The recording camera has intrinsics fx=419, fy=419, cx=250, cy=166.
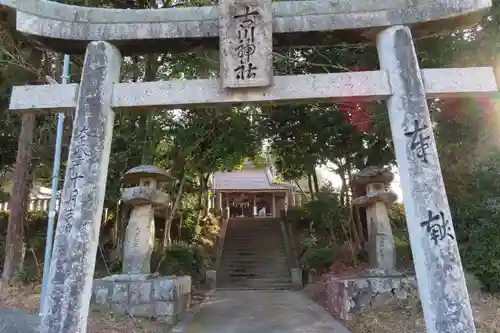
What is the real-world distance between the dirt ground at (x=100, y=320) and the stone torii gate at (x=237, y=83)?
2.69 meters

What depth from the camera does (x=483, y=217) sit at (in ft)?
30.8

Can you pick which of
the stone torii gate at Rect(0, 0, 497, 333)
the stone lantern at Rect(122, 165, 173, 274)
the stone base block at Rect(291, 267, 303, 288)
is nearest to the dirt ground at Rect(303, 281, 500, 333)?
the stone torii gate at Rect(0, 0, 497, 333)

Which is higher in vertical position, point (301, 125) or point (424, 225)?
point (301, 125)

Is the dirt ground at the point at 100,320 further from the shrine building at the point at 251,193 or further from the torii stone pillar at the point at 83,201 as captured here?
the shrine building at the point at 251,193

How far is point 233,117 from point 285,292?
6.09 meters

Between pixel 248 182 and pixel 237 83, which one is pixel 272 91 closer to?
pixel 237 83

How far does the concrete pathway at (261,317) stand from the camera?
7750 millimetres

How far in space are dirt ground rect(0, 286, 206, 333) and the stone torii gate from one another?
8.82 ft

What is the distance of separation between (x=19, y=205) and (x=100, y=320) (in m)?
5.08

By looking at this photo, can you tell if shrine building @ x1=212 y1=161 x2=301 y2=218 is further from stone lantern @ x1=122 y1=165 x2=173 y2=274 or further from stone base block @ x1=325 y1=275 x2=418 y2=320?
stone base block @ x1=325 y1=275 x2=418 y2=320

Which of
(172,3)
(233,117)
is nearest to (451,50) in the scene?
(233,117)

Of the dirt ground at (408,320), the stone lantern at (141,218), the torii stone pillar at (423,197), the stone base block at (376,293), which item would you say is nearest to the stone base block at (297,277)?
the stone base block at (376,293)

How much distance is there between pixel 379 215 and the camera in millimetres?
9430

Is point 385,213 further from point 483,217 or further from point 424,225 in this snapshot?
point 424,225
